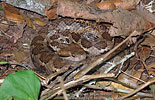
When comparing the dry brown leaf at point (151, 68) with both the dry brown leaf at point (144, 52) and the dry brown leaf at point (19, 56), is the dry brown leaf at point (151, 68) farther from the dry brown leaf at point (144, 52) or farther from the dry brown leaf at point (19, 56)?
the dry brown leaf at point (19, 56)

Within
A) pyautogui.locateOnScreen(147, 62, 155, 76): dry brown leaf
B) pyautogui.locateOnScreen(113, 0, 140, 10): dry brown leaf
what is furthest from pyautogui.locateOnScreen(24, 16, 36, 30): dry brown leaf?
pyautogui.locateOnScreen(147, 62, 155, 76): dry brown leaf

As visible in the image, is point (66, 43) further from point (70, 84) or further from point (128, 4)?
point (70, 84)

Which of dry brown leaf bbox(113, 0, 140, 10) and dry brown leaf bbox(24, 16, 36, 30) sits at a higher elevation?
dry brown leaf bbox(113, 0, 140, 10)

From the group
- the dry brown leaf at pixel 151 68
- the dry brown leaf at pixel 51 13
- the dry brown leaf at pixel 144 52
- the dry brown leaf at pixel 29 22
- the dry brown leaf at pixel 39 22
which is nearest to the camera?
the dry brown leaf at pixel 151 68

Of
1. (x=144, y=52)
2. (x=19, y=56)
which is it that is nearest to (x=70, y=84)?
(x=19, y=56)

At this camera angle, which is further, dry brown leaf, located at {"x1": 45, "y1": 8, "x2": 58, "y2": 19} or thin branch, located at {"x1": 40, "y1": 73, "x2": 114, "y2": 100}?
dry brown leaf, located at {"x1": 45, "y1": 8, "x2": 58, "y2": 19}

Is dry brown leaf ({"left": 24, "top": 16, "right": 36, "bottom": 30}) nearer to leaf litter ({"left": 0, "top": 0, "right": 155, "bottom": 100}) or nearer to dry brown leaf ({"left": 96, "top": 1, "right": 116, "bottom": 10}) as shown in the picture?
leaf litter ({"left": 0, "top": 0, "right": 155, "bottom": 100})

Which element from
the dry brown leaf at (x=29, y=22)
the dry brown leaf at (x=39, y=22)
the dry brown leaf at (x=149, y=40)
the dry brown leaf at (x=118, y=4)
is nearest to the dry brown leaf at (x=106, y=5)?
the dry brown leaf at (x=118, y=4)
